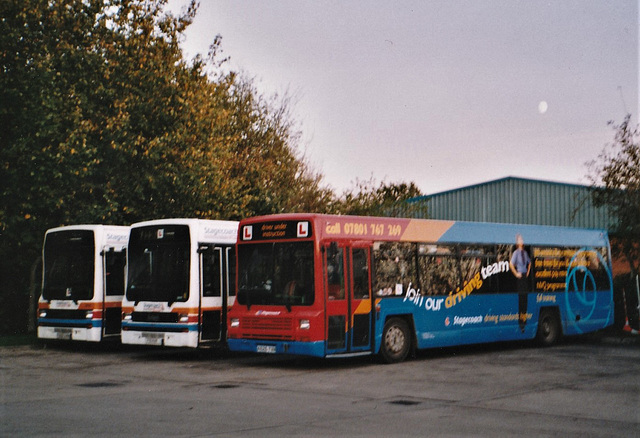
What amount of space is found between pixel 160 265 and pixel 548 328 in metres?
9.59

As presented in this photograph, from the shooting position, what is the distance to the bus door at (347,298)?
51.3 ft

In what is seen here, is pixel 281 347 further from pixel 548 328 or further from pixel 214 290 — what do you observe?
pixel 548 328

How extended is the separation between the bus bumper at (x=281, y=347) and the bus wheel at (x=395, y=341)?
5.95ft

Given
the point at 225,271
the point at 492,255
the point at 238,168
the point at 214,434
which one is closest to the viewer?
the point at 214,434

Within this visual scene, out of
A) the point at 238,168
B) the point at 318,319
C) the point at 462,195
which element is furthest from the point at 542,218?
the point at 318,319

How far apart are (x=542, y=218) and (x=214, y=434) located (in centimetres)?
3529

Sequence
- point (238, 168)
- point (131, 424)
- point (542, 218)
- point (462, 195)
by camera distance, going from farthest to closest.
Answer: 1. point (462, 195)
2. point (542, 218)
3. point (238, 168)
4. point (131, 424)

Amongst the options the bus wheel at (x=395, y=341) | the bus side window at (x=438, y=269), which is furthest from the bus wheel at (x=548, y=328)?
the bus wheel at (x=395, y=341)

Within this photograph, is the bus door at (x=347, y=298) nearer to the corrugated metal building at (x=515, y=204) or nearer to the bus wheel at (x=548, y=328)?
the bus wheel at (x=548, y=328)

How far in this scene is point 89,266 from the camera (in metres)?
19.8

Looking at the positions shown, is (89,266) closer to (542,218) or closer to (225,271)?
(225,271)

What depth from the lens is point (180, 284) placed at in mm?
17750

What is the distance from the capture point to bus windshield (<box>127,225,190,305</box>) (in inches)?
700

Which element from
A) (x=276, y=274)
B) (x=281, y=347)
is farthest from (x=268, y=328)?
(x=276, y=274)
